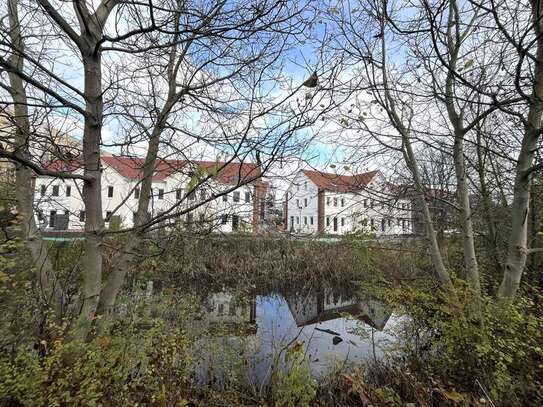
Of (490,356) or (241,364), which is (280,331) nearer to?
(241,364)

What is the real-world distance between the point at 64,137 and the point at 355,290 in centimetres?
891

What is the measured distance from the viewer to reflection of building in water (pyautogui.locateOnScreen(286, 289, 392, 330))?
6.62 meters

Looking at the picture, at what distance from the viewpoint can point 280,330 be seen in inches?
233

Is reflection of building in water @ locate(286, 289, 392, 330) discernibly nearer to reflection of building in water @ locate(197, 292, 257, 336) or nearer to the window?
reflection of building in water @ locate(197, 292, 257, 336)

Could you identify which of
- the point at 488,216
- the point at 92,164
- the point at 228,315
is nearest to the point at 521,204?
the point at 488,216

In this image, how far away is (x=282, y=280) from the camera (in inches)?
410

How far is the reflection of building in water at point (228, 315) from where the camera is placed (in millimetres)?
5176

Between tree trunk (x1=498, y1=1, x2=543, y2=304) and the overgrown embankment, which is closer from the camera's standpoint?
the overgrown embankment

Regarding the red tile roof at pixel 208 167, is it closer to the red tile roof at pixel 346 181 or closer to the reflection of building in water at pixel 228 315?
the red tile roof at pixel 346 181

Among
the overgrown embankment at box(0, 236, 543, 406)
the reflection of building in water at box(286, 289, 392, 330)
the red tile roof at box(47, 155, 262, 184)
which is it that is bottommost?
the reflection of building in water at box(286, 289, 392, 330)

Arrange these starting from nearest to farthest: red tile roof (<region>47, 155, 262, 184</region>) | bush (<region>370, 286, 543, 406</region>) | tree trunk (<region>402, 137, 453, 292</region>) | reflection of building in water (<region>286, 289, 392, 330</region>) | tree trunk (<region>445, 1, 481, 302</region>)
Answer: red tile roof (<region>47, 155, 262, 184</region>) < bush (<region>370, 286, 543, 406</region>) < tree trunk (<region>445, 1, 481, 302</region>) < tree trunk (<region>402, 137, 453, 292</region>) < reflection of building in water (<region>286, 289, 392, 330</region>)

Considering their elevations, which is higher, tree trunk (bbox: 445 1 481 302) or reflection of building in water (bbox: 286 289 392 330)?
tree trunk (bbox: 445 1 481 302)

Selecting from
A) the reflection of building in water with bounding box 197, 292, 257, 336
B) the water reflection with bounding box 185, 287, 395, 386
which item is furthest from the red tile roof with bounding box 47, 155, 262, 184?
the reflection of building in water with bounding box 197, 292, 257, 336

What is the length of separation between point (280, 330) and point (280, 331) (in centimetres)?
8
